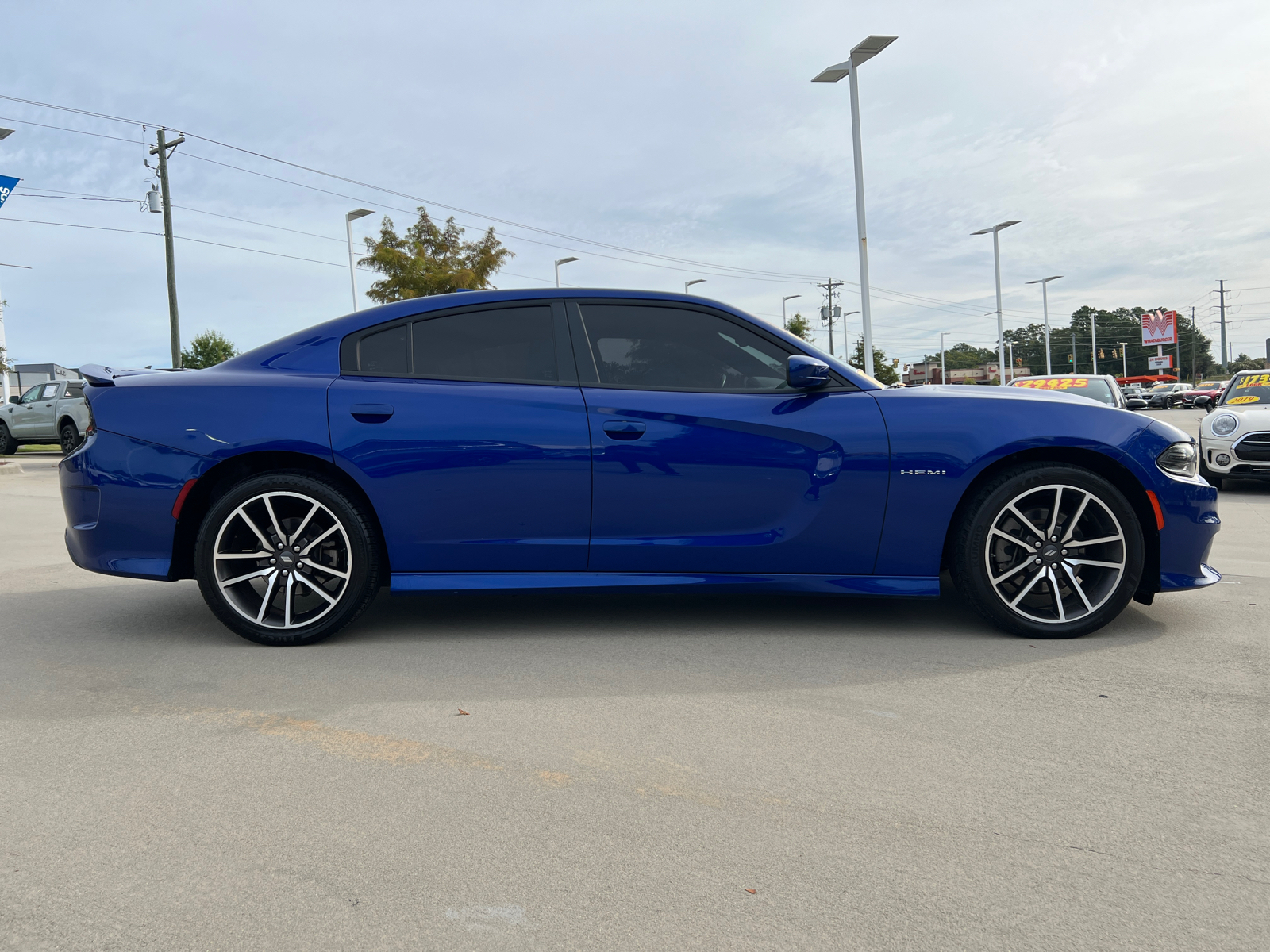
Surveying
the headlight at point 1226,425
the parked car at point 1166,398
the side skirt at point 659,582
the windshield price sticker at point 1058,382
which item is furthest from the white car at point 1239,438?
the parked car at point 1166,398

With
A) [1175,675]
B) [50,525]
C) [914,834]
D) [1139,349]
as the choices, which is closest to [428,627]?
[914,834]

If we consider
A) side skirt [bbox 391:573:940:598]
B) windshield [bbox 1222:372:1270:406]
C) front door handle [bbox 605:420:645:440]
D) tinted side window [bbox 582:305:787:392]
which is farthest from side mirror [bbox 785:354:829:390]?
windshield [bbox 1222:372:1270:406]

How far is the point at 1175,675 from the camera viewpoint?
3.66 meters

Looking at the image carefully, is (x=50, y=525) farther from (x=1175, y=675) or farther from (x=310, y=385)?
(x=1175, y=675)

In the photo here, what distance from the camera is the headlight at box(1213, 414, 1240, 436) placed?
10703 millimetres

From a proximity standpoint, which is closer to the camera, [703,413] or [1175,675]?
[1175,675]

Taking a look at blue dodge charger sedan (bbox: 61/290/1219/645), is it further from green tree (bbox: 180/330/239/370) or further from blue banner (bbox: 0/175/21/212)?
green tree (bbox: 180/330/239/370)

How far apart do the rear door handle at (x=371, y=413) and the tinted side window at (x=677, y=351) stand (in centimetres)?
91

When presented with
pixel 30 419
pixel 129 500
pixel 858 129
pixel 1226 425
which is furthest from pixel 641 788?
pixel 30 419

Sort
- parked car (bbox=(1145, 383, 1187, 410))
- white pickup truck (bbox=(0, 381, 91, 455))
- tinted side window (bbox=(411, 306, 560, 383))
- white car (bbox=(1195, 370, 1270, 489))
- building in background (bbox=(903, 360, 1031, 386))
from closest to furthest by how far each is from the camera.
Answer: tinted side window (bbox=(411, 306, 560, 383)) → white car (bbox=(1195, 370, 1270, 489)) → white pickup truck (bbox=(0, 381, 91, 455)) → parked car (bbox=(1145, 383, 1187, 410)) → building in background (bbox=(903, 360, 1031, 386))

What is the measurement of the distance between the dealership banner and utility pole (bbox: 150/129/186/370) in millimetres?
105312

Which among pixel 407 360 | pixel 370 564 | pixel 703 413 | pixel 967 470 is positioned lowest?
pixel 370 564

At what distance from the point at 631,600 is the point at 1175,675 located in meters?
2.48

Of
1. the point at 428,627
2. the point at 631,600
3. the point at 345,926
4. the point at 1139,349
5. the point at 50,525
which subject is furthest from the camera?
the point at 1139,349
